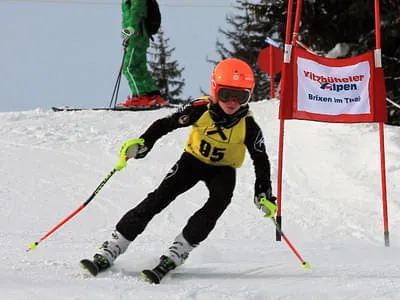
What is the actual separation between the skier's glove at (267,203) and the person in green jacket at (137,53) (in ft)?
25.6

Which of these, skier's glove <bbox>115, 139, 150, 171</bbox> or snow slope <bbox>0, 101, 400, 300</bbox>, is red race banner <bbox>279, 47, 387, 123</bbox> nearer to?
snow slope <bbox>0, 101, 400, 300</bbox>

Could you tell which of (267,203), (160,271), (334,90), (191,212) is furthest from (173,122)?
(191,212)

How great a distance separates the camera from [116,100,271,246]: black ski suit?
167 inches

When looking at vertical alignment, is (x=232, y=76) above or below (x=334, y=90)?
above

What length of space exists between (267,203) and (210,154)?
0.51 metres

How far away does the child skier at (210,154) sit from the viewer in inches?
164

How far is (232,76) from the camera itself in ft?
14.0

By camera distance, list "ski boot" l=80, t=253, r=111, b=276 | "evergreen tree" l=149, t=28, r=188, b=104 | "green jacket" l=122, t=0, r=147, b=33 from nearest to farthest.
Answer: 1. "ski boot" l=80, t=253, r=111, b=276
2. "green jacket" l=122, t=0, r=147, b=33
3. "evergreen tree" l=149, t=28, r=188, b=104

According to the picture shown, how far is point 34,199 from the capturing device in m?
7.27

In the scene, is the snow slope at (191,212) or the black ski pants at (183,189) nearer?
the snow slope at (191,212)

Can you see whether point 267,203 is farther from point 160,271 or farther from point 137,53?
point 137,53

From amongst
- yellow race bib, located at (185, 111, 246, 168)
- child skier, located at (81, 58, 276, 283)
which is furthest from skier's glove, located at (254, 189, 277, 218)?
yellow race bib, located at (185, 111, 246, 168)

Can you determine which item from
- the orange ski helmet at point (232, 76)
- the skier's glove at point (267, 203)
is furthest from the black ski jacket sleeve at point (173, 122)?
the skier's glove at point (267, 203)

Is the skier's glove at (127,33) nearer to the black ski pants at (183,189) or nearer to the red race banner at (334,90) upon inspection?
the red race banner at (334,90)
